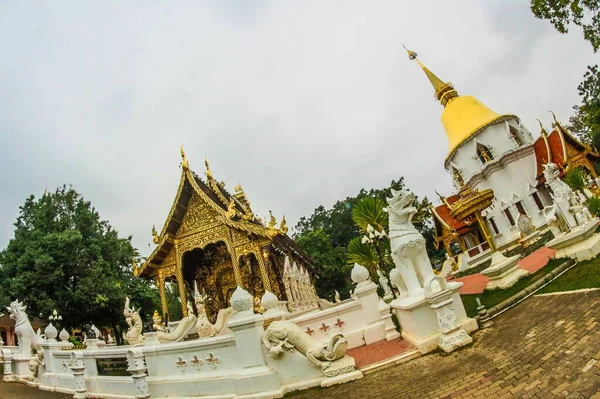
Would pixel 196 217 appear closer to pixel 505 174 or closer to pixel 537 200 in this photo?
pixel 537 200

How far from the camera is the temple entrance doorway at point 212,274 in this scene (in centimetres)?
1488

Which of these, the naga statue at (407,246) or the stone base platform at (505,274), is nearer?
the naga statue at (407,246)

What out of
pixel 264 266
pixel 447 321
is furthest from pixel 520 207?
pixel 447 321

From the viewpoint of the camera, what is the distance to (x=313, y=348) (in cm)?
551

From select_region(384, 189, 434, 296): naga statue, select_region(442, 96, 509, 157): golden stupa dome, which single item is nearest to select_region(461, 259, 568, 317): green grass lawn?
select_region(384, 189, 434, 296): naga statue

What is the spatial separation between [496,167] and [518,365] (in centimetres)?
2600

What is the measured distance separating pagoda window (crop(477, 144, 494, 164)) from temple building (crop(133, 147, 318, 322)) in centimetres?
2017

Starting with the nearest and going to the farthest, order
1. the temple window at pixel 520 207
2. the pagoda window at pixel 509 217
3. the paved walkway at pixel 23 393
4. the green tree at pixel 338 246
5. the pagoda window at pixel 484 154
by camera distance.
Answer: the paved walkway at pixel 23 393 < the temple window at pixel 520 207 < the pagoda window at pixel 509 217 < the pagoda window at pixel 484 154 < the green tree at pixel 338 246

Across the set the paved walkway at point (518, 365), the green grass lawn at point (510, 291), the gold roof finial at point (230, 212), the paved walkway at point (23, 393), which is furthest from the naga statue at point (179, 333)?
the green grass lawn at point (510, 291)

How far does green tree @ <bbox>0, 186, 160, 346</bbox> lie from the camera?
19.6 metres

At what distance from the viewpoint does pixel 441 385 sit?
4152 mm

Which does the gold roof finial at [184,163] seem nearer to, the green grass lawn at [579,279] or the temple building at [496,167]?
the green grass lawn at [579,279]

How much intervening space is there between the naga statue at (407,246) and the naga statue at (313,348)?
185cm

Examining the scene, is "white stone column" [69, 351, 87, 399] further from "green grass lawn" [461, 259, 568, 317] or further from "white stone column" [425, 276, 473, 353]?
"green grass lawn" [461, 259, 568, 317]
